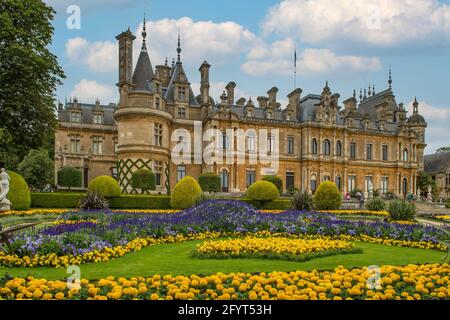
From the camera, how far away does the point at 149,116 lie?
3366 cm

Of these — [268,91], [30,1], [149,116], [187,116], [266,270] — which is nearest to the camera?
[266,270]

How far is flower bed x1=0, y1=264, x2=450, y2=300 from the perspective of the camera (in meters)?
5.51

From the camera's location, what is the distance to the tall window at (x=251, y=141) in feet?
136

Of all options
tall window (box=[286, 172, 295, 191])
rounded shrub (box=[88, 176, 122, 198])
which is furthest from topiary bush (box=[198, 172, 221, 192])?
tall window (box=[286, 172, 295, 191])

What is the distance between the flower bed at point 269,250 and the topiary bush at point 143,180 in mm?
20436

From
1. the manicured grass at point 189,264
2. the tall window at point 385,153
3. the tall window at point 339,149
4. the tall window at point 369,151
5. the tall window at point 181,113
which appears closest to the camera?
the manicured grass at point 189,264

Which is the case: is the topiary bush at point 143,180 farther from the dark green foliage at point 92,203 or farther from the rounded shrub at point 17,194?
the rounded shrub at point 17,194

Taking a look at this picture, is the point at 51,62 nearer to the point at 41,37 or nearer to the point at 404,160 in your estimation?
the point at 41,37

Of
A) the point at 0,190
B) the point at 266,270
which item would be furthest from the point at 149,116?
the point at 266,270

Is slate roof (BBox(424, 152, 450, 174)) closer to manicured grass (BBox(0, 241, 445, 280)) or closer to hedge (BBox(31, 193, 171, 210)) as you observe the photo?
hedge (BBox(31, 193, 171, 210))

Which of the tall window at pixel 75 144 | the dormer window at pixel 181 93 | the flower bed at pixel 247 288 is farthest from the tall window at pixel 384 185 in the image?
the flower bed at pixel 247 288

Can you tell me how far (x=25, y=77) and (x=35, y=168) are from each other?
33.7 feet

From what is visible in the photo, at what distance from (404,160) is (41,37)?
139ft

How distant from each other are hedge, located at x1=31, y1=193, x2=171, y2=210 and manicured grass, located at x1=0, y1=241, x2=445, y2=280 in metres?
14.7
